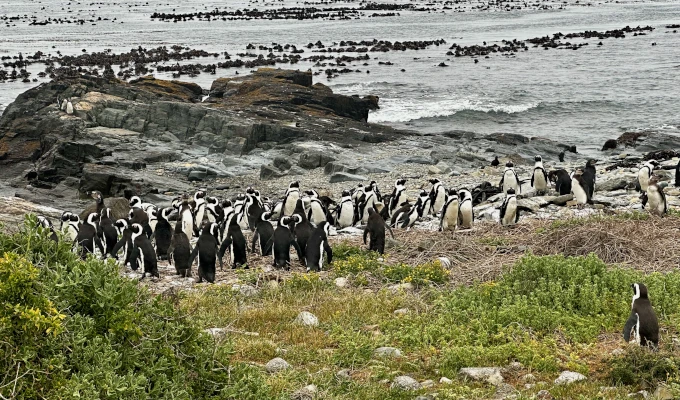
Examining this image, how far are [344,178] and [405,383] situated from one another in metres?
17.3

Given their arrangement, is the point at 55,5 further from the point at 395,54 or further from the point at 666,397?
the point at 666,397

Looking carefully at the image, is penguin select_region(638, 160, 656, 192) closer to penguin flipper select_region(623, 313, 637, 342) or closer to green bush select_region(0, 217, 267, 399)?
penguin flipper select_region(623, 313, 637, 342)

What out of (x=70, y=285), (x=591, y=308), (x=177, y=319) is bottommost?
(x=591, y=308)

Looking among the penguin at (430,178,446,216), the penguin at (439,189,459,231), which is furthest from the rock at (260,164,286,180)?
the penguin at (439,189,459,231)

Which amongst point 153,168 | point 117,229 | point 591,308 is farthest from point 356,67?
point 591,308

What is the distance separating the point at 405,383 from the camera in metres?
6.45

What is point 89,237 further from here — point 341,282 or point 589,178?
point 589,178

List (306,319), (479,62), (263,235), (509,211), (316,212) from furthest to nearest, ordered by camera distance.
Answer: (479,62)
(316,212)
(509,211)
(263,235)
(306,319)

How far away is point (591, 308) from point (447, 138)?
23042 mm

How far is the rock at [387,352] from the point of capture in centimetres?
716

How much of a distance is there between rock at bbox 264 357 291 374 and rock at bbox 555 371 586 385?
2.42 m

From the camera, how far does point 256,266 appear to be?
1201cm

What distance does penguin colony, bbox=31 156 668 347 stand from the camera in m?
11.2

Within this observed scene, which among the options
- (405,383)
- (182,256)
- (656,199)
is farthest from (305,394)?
(656,199)
